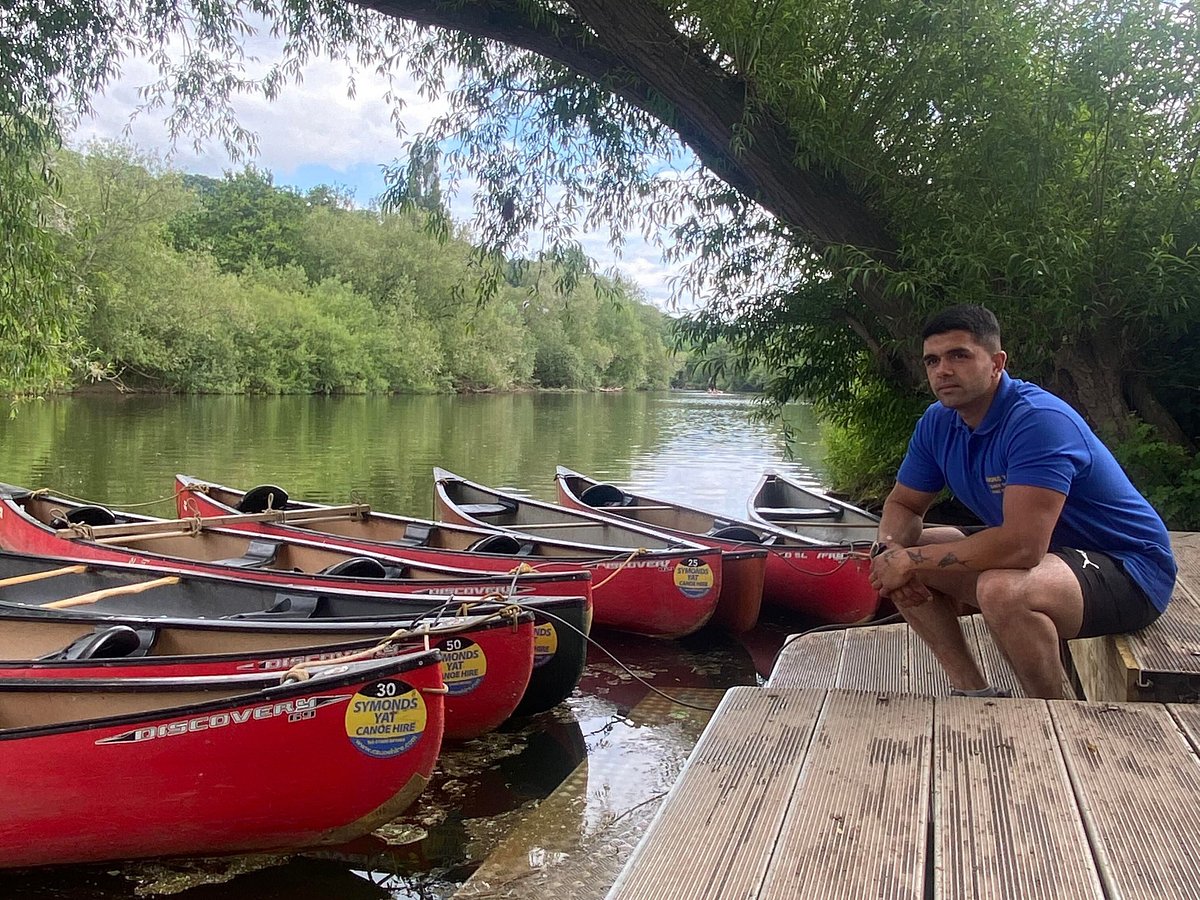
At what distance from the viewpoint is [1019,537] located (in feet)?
8.70

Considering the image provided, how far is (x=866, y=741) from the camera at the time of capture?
2.21 m

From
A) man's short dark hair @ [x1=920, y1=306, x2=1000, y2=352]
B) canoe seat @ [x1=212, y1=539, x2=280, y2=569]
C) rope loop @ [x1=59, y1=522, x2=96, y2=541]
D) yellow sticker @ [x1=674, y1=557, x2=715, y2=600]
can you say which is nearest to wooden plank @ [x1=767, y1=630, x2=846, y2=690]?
Answer: man's short dark hair @ [x1=920, y1=306, x2=1000, y2=352]

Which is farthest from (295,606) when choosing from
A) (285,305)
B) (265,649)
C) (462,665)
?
(285,305)

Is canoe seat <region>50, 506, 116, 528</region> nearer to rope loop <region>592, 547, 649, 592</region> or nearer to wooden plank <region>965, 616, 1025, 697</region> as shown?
rope loop <region>592, 547, 649, 592</region>

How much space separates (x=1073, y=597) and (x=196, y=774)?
3.05 metres

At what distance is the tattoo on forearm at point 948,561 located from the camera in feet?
9.26

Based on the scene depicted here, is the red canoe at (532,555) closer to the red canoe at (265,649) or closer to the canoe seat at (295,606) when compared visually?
the canoe seat at (295,606)

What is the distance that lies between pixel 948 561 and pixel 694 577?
155 inches

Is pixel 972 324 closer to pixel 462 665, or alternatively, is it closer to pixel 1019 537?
pixel 1019 537

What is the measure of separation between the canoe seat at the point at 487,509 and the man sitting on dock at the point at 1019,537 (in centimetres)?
668

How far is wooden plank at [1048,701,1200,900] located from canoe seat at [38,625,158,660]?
3691mm

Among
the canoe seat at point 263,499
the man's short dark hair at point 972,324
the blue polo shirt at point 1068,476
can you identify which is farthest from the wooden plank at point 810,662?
the canoe seat at point 263,499

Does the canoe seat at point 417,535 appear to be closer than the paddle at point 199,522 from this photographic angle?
No

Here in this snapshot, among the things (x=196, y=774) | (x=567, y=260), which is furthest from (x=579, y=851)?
(x=567, y=260)
